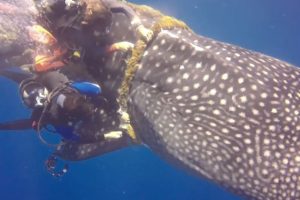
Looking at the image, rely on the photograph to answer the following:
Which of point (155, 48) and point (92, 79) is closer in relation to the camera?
point (155, 48)

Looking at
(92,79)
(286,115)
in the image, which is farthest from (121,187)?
(286,115)

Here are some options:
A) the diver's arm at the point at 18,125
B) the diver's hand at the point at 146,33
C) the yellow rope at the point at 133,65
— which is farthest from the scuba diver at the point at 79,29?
the diver's arm at the point at 18,125

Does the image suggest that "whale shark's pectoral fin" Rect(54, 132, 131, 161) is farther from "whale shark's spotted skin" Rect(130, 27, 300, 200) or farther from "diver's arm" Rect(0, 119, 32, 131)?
"whale shark's spotted skin" Rect(130, 27, 300, 200)

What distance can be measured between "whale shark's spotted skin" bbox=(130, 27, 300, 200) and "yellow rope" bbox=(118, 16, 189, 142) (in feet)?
0.41

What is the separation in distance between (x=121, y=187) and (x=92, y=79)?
23657 millimetres

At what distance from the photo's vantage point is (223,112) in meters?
6.05

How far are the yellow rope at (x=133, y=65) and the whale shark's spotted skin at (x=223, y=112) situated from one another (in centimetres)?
12

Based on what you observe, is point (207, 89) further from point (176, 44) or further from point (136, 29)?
point (136, 29)

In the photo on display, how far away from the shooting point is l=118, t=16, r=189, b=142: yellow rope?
7.09 metres

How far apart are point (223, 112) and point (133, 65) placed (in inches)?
75.3

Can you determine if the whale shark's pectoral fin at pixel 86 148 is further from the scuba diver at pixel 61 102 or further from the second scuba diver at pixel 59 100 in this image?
the second scuba diver at pixel 59 100

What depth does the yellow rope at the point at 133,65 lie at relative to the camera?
709 cm

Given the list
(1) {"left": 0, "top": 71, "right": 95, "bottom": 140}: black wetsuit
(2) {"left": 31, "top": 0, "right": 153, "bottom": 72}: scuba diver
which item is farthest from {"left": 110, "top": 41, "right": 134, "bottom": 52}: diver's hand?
(1) {"left": 0, "top": 71, "right": 95, "bottom": 140}: black wetsuit

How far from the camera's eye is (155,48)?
7047 mm
